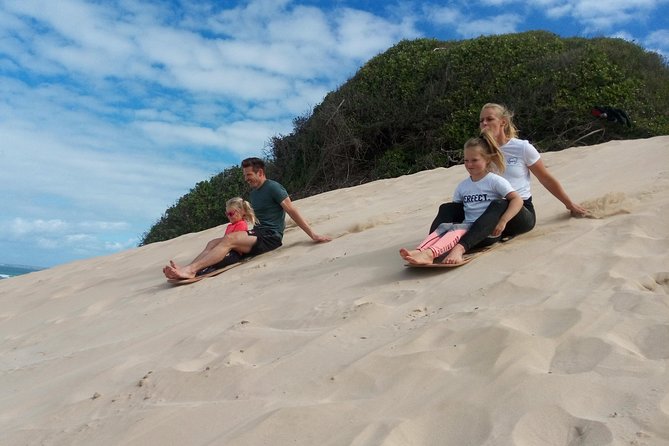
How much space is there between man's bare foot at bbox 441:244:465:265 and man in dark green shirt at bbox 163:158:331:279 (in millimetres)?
2132

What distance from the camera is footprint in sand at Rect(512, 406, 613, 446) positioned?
2035 mm

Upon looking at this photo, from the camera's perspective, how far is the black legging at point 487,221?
4.45 m

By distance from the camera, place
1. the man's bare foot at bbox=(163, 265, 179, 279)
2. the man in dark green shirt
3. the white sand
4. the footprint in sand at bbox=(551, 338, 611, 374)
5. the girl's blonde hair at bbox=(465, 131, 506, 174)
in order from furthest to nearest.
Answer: the man in dark green shirt < the man's bare foot at bbox=(163, 265, 179, 279) < the girl's blonde hair at bbox=(465, 131, 506, 174) < the footprint in sand at bbox=(551, 338, 611, 374) < the white sand

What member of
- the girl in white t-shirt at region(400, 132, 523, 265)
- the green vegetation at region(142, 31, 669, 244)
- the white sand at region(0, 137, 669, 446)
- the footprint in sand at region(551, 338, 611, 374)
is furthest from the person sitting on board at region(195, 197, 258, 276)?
the green vegetation at region(142, 31, 669, 244)

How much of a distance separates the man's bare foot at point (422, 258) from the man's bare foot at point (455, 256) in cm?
10

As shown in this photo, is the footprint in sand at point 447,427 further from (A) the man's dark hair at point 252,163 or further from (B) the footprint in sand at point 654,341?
(A) the man's dark hair at point 252,163

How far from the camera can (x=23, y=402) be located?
3338mm

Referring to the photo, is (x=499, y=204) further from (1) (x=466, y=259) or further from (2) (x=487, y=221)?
(1) (x=466, y=259)

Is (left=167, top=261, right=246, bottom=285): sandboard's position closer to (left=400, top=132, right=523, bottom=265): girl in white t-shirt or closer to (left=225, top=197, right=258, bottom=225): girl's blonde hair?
(left=225, top=197, right=258, bottom=225): girl's blonde hair

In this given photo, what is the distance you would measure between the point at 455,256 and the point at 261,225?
283cm

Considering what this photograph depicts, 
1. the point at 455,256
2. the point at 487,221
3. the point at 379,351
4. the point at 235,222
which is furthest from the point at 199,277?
the point at 379,351

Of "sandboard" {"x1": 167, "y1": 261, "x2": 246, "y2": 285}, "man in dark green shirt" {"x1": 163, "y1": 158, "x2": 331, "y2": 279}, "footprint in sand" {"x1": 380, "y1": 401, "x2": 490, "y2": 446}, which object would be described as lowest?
"footprint in sand" {"x1": 380, "y1": 401, "x2": 490, "y2": 446}

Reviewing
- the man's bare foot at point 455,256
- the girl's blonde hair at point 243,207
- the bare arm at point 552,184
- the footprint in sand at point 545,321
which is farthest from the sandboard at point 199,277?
the footprint in sand at point 545,321

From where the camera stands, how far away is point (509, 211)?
4559mm
